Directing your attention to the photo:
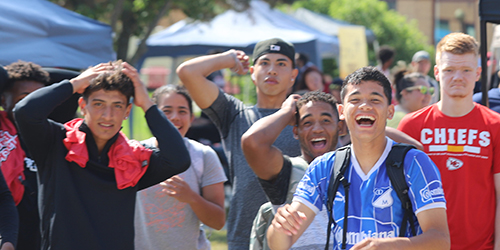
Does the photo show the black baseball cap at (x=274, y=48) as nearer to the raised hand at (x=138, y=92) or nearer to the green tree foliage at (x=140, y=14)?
the raised hand at (x=138, y=92)

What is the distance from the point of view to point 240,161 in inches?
144

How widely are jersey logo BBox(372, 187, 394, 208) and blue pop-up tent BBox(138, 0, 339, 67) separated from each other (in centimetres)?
928

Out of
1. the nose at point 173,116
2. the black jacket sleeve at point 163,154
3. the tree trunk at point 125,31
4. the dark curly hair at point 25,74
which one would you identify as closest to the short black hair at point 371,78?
the black jacket sleeve at point 163,154

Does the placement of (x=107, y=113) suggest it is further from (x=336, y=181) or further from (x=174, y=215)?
(x=336, y=181)

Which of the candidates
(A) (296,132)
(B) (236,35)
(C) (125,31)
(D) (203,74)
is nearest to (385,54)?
(B) (236,35)

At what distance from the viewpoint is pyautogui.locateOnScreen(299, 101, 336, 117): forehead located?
3289mm

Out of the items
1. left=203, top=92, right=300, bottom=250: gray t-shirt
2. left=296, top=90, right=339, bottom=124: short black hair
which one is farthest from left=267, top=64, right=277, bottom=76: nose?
left=296, top=90, right=339, bottom=124: short black hair

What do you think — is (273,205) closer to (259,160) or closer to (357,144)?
(259,160)

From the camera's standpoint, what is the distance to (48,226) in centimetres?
284

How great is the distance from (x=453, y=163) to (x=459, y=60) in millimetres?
615

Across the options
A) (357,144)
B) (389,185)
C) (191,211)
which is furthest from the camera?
(191,211)

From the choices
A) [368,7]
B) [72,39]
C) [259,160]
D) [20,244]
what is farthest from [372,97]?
[368,7]

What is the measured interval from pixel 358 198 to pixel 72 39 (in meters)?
4.34

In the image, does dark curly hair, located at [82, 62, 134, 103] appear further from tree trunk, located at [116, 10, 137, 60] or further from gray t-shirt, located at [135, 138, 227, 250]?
tree trunk, located at [116, 10, 137, 60]
